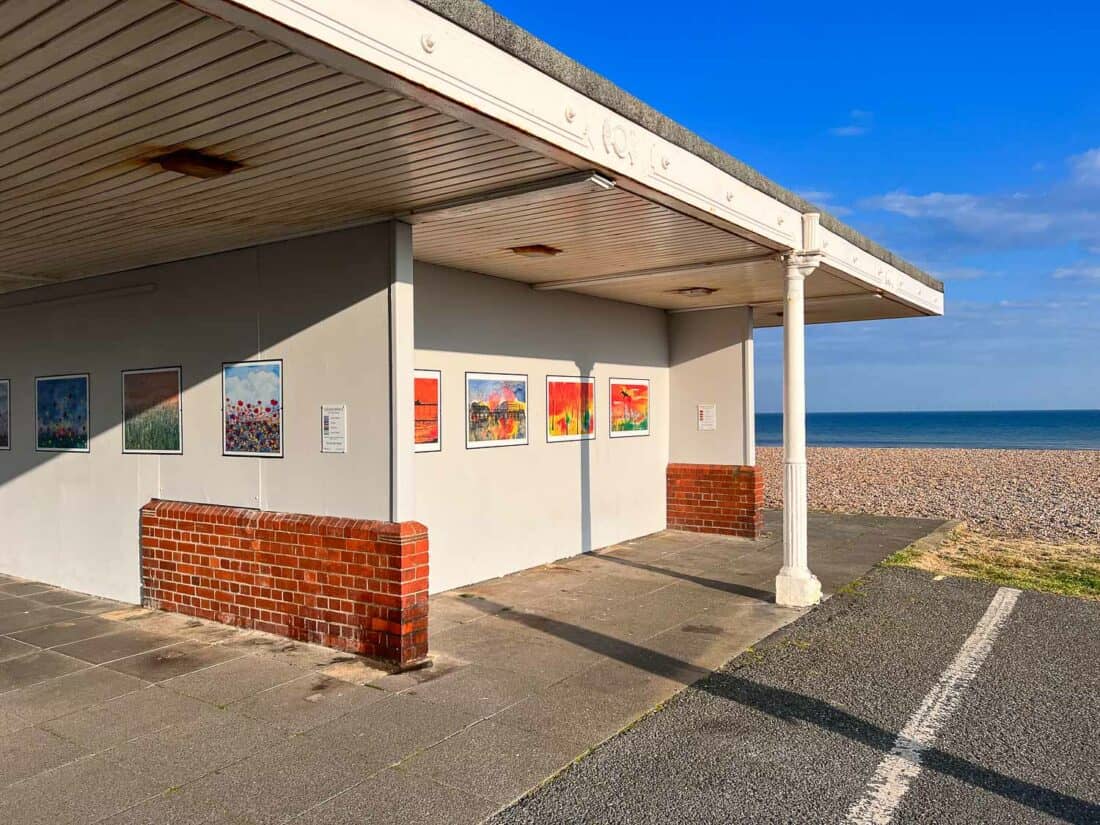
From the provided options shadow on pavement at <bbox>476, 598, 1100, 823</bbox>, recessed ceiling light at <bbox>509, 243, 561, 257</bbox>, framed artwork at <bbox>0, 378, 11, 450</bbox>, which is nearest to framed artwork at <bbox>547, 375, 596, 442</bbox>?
recessed ceiling light at <bbox>509, 243, 561, 257</bbox>

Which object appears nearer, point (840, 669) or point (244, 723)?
point (244, 723)

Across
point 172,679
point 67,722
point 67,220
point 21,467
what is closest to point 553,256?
point 67,220

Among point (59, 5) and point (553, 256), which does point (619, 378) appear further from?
point (59, 5)

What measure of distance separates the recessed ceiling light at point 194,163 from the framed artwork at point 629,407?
6730 mm

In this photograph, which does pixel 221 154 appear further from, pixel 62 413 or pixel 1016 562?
pixel 1016 562

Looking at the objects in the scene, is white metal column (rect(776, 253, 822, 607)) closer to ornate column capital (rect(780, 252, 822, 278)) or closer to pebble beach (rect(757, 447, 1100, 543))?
ornate column capital (rect(780, 252, 822, 278))

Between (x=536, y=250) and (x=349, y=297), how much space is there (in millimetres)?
1935

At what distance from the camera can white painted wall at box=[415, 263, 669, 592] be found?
8.11 metres

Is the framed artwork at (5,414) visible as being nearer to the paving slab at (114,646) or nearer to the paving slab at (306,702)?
the paving slab at (114,646)

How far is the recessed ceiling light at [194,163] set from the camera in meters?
4.51

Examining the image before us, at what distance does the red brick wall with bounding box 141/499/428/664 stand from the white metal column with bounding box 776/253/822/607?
3.56m

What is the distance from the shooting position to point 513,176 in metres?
5.01

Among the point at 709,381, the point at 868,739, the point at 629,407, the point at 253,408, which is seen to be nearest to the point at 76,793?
the point at 253,408

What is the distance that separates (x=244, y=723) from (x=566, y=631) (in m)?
2.74
